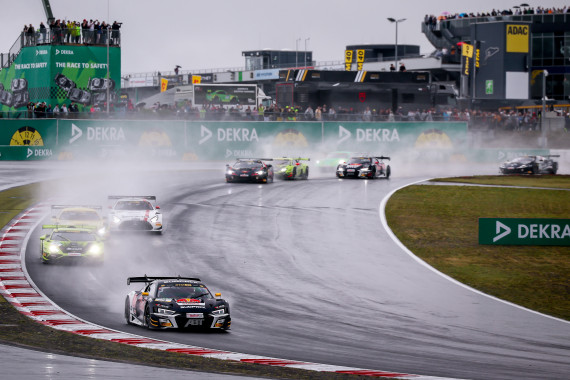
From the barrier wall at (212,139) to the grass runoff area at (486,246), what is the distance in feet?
34.0

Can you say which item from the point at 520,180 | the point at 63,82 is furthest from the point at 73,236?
the point at 63,82

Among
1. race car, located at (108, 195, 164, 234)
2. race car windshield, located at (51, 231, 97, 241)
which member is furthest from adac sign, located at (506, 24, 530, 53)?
race car windshield, located at (51, 231, 97, 241)

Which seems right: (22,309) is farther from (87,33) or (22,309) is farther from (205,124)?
(87,33)

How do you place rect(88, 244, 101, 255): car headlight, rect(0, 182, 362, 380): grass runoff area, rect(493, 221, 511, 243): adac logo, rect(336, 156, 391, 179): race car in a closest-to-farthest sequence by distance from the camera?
rect(0, 182, 362, 380): grass runoff area, rect(88, 244, 101, 255): car headlight, rect(493, 221, 511, 243): adac logo, rect(336, 156, 391, 179): race car

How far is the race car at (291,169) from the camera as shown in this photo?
1982 inches

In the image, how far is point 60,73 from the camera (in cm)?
6319

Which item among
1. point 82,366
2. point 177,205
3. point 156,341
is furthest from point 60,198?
point 82,366

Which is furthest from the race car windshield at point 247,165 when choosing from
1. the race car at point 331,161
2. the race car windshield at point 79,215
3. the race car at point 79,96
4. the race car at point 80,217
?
the race car at point 79,96

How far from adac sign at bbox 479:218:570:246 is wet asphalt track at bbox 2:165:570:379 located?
12.3 ft

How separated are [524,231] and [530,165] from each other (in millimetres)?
28548

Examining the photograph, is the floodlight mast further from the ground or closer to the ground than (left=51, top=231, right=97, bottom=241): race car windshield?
further from the ground

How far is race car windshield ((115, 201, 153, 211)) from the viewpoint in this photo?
32.2 metres

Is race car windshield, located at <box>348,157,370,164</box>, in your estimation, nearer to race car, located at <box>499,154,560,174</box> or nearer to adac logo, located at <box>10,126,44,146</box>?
race car, located at <box>499,154,560,174</box>

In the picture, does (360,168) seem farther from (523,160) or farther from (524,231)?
(524,231)
